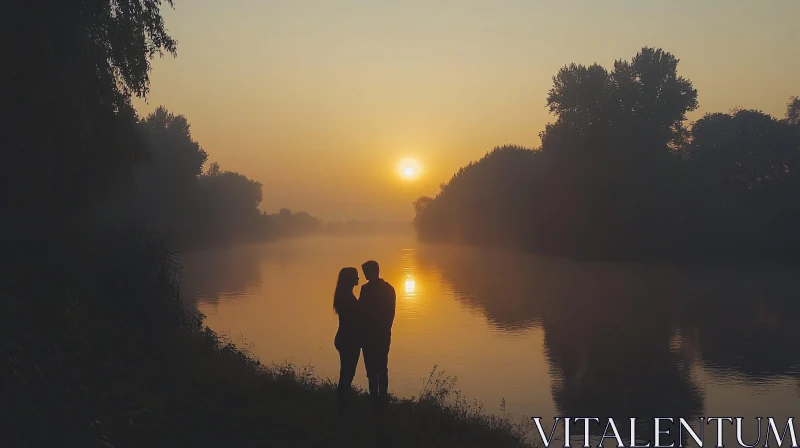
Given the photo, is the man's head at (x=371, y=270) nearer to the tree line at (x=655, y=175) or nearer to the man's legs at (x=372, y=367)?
the man's legs at (x=372, y=367)

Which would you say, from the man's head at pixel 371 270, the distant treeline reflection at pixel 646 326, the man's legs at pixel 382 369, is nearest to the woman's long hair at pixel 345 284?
the man's head at pixel 371 270

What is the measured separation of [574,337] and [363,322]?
53.4ft

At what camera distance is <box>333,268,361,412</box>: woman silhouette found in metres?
9.81

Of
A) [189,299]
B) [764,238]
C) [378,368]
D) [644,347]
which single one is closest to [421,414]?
[378,368]

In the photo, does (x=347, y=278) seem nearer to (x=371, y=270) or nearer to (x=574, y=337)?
(x=371, y=270)

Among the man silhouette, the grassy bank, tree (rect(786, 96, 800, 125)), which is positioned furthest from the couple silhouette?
tree (rect(786, 96, 800, 125))

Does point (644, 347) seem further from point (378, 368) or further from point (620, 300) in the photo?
point (378, 368)

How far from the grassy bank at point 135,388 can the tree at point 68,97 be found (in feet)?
7.43

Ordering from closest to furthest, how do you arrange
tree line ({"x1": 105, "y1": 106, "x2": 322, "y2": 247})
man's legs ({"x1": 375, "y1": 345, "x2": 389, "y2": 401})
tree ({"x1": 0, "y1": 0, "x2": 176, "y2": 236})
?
man's legs ({"x1": 375, "y1": 345, "x2": 389, "y2": 401}), tree ({"x1": 0, "y1": 0, "x2": 176, "y2": 236}), tree line ({"x1": 105, "y1": 106, "x2": 322, "y2": 247})

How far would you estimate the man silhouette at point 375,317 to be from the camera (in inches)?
388

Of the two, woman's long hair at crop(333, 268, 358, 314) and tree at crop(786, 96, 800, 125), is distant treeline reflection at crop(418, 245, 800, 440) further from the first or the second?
tree at crop(786, 96, 800, 125)

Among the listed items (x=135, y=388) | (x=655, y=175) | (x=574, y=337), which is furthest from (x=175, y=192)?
(x=135, y=388)

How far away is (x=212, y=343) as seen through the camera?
15.8 meters

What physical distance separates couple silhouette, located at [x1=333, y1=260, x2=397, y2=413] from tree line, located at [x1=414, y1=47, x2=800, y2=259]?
54.7 meters
